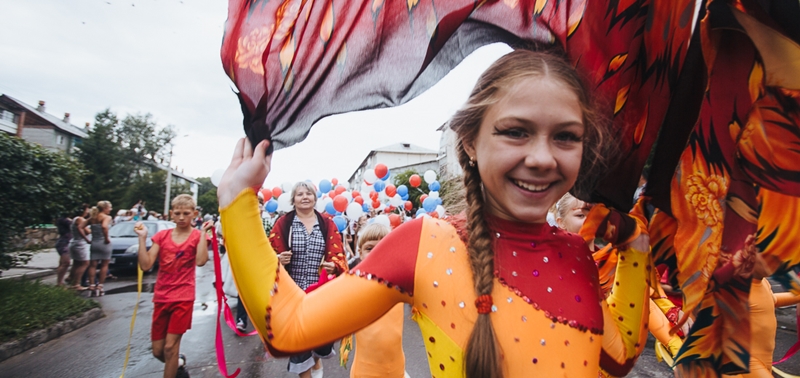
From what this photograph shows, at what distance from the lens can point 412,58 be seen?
121 cm

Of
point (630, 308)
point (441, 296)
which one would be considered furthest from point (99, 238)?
point (630, 308)

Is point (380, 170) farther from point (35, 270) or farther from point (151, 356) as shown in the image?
point (35, 270)

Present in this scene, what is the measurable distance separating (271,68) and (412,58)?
0.39 metres

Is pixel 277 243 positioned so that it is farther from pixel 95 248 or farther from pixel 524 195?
pixel 95 248

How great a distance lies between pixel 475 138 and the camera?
1248 millimetres

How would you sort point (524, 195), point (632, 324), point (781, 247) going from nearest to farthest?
point (781, 247)
point (524, 195)
point (632, 324)

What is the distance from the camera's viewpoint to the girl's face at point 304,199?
15.9 ft

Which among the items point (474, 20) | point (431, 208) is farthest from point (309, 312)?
point (431, 208)

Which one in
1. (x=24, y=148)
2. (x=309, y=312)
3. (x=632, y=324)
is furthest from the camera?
(x=24, y=148)

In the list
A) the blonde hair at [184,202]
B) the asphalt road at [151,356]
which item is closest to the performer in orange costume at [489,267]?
the asphalt road at [151,356]

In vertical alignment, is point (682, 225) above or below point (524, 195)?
below

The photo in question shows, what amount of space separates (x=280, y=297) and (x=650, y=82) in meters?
1.24

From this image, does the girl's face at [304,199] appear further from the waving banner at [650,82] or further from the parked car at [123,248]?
the parked car at [123,248]

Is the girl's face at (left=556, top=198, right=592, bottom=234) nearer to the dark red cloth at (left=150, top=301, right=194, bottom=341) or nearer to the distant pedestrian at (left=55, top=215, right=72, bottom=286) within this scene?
the dark red cloth at (left=150, top=301, right=194, bottom=341)
